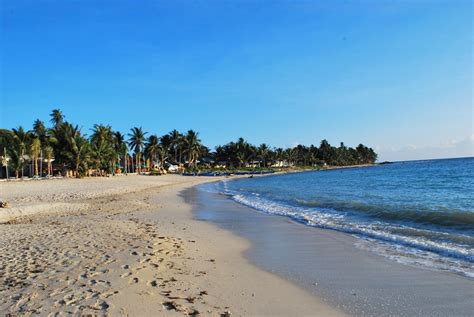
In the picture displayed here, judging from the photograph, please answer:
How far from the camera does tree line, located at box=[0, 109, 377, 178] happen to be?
2088 inches

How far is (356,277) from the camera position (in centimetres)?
679

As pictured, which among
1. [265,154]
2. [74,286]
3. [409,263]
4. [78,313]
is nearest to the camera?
[78,313]

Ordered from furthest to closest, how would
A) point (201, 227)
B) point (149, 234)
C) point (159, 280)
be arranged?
point (201, 227) → point (149, 234) → point (159, 280)

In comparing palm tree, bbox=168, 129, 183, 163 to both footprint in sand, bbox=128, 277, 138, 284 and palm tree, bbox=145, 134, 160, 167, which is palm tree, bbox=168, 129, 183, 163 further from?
footprint in sand, bbox=128, 277, 138, 284

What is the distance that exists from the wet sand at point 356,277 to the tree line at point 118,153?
48925 millimetres

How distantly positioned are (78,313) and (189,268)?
278 centimetres

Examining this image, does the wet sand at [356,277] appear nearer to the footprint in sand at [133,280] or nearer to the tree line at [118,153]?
the footprint in sand at [133,280]

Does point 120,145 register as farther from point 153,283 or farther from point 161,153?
point 153,283

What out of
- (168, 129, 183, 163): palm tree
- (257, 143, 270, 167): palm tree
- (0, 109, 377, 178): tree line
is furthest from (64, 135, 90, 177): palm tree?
(257, 143, 270, 167): palm tree

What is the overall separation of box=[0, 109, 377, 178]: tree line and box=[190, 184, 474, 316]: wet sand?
48.9 meters

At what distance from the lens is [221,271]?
7.18 meters

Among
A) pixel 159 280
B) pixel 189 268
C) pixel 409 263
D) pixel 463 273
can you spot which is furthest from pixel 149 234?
pixel 463 273

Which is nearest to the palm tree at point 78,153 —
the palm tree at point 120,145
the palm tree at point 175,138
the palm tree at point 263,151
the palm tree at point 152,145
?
the palm tree at point 120,145

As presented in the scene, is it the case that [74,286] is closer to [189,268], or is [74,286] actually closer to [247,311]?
[189,268]
